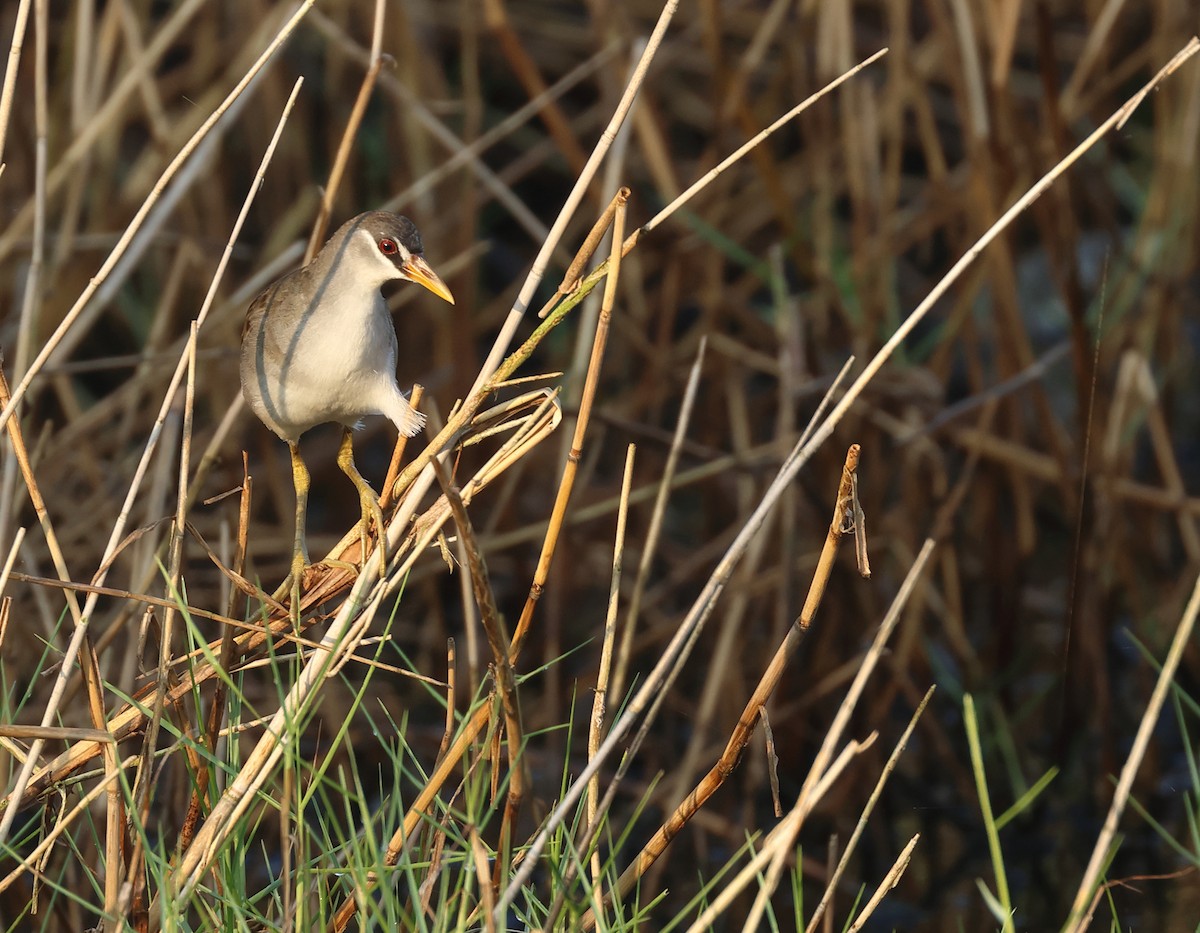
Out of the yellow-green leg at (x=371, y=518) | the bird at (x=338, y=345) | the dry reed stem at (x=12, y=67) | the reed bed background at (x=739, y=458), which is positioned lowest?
the reed bed background at (x=739, y=458)

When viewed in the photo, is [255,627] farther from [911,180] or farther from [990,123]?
[911,180]

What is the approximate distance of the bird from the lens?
1.83 m

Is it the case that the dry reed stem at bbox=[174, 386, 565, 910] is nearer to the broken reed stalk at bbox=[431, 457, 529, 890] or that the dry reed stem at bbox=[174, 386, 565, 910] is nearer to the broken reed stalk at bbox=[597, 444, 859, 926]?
the broken reed stalk at bbox=[431, 457, 529, 890]

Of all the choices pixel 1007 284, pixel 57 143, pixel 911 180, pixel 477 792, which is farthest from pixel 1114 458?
pixel 57 143

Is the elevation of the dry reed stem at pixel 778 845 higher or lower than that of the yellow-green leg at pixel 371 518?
lower

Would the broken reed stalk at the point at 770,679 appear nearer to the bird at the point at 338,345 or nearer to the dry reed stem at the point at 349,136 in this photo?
the bird at the point at 338,345

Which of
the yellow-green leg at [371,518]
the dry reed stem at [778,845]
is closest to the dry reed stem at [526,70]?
the yellow-green leg at [371,518]

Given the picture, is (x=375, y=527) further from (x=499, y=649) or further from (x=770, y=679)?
(x=770, y=679)

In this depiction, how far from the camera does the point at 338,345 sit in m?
1.84

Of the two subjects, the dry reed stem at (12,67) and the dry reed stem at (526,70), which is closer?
the dry reed stem at (12,67)

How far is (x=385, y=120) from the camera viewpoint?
457 centimetres

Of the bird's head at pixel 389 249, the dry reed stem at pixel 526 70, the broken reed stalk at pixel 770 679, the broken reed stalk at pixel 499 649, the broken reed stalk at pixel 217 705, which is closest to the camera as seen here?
the broken reed stalk at pixel 499 649

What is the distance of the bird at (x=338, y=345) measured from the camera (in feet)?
6.01

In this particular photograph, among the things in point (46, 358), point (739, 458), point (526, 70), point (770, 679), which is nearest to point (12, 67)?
point (46, 358)
